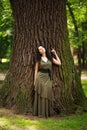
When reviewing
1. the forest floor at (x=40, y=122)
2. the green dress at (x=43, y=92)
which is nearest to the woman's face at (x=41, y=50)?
the green dress at (x=43, y=92)

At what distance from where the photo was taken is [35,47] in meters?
8.76

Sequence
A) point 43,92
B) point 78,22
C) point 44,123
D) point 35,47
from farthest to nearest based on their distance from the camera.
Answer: point 78,22, point 35,47, point 43,92, point 44,123

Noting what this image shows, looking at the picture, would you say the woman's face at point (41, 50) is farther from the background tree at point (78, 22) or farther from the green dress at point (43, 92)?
the background tree at point (78, 22)

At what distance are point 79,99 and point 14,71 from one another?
2082mm

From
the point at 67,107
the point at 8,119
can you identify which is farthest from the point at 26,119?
the point at 67,107

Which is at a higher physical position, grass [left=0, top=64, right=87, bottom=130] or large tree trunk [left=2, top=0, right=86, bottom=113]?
large tree trunk [left=2, top=0, right=86, bottom=113]

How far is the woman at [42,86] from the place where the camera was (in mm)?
8438

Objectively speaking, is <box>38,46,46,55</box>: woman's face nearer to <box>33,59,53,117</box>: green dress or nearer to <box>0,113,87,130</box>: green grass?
<box>33,59,53,117</box>: green dress

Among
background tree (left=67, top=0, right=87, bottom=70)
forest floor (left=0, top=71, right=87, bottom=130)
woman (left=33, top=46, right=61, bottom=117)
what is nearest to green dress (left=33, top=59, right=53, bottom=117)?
woman (left=33, top=46, right=61, bottom=117)

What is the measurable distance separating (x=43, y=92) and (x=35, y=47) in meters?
1.29

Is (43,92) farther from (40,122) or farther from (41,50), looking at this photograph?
(41,50)

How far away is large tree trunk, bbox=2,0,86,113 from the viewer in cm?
873

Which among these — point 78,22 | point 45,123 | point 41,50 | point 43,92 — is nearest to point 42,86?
point 43,92

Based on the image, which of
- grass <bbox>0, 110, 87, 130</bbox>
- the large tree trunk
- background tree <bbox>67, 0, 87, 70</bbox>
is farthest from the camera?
A: background tree <bbox>67, 0, 87, 70</bbox>
